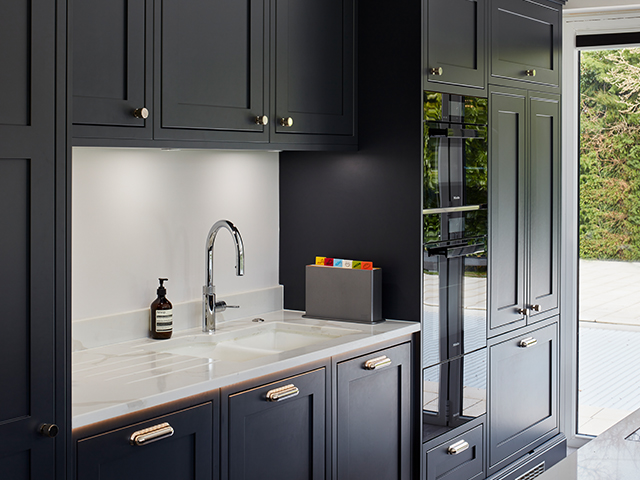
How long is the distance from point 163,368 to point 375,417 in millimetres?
920

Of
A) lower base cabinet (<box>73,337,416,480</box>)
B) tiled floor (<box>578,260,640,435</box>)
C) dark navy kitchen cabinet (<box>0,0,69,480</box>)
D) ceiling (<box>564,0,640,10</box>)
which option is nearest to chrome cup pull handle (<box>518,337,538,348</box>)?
tiled floor (<box>578,260,640,435</box>)

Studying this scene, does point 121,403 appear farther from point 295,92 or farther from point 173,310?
point 295,92

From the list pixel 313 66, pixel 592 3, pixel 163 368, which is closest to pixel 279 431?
pixel 163 368

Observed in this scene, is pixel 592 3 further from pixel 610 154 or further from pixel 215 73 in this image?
Answer: pixel 215 73

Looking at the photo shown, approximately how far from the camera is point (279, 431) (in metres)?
2.37

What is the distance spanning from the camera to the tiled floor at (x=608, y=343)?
4086mm

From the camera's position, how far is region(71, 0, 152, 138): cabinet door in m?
2.03

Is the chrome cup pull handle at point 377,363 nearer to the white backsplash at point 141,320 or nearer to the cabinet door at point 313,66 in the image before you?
the white backsplash at point 141,320

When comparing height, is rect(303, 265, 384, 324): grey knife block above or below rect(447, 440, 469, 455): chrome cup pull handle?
above

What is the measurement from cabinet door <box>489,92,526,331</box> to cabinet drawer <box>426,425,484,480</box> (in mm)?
513

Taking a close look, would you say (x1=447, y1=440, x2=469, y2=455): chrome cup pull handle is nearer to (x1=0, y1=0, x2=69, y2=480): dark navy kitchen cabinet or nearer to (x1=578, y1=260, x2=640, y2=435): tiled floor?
(x1=578, y1=260, x2=640, y2=435): tiled floor

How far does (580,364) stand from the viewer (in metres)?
4.19

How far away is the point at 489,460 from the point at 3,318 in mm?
2506

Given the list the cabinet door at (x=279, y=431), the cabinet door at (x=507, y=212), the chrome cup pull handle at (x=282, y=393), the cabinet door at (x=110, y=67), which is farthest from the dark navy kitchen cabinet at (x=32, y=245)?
the cabinet door at (x=507, y=212)
